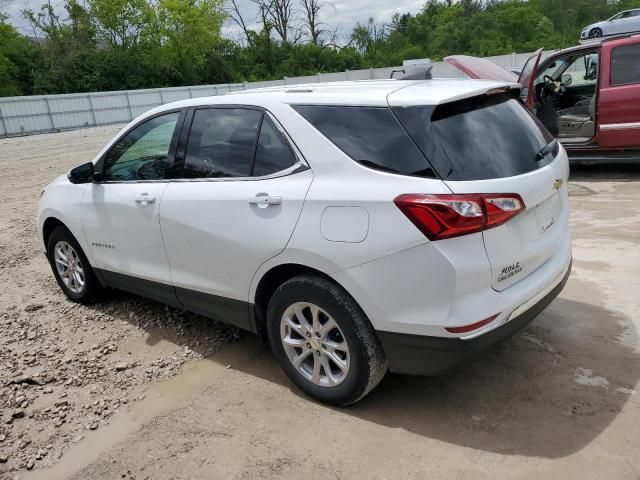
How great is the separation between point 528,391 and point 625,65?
6.44 meters

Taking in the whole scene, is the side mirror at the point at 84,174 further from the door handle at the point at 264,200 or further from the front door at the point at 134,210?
the door handle at the point at 264,200

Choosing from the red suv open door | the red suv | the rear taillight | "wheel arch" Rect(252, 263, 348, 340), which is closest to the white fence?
the red suv

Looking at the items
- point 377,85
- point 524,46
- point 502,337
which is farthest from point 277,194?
point 524,46

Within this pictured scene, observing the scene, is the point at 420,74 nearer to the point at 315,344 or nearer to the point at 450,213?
the point at 450,213

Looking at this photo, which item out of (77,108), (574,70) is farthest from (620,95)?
(77,108)

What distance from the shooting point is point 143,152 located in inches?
167

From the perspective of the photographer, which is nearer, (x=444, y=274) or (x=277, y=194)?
(x=444, y=274)

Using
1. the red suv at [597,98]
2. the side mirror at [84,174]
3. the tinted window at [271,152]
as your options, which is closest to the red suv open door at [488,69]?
the red suv at [597,98]

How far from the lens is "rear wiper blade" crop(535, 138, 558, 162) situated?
10.3 ft

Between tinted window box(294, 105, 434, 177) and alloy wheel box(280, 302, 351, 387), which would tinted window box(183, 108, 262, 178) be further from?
alloy wheel box(280, 302, 351, 387)

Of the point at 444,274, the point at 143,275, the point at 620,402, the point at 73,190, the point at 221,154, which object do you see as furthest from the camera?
the point at 73,190

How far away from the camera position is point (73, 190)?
15.5 ft

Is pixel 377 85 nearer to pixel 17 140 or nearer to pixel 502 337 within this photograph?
pixel 502 337

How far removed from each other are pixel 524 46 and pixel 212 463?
184ft
